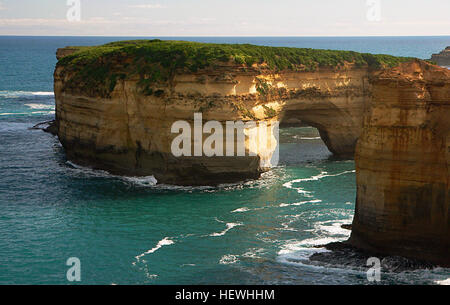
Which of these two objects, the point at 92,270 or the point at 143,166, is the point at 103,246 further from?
the point at 143,166

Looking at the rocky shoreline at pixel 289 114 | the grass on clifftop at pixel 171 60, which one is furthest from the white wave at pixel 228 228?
the grass on clifftop at pixel 171 60

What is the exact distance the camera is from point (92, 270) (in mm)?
29562

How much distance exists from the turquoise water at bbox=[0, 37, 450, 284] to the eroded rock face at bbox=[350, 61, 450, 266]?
192 cm

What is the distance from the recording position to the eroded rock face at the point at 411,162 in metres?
28.7

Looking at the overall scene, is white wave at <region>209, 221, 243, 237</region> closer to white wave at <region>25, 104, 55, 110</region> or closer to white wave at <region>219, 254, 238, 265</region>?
white wave at <region>219, 254, 238, 265</region>

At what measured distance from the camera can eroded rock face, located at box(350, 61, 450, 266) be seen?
28.7m

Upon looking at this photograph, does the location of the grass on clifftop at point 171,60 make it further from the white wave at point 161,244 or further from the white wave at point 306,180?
the white wave at point 161,244

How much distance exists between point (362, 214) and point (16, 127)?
52999mm

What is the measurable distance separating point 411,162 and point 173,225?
568 inches

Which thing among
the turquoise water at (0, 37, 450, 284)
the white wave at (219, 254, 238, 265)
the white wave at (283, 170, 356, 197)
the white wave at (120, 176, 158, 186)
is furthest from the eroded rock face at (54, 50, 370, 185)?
the white wave at (219, 254, 238, 265)

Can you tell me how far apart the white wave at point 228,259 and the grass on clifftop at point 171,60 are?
18280 mm

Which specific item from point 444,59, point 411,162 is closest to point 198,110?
point 411,162

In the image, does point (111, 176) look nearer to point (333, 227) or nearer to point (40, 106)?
point (333, 227)
